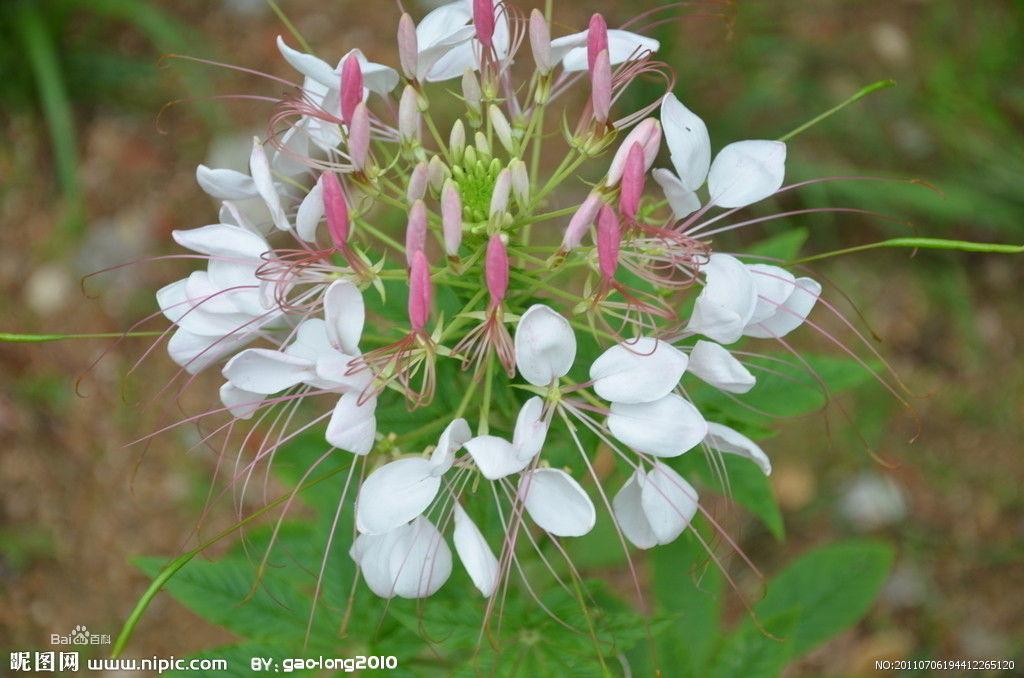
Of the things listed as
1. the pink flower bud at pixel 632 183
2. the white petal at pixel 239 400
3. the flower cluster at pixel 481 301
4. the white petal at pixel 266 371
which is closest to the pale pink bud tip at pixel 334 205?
the flower cluster at pixel 481 301

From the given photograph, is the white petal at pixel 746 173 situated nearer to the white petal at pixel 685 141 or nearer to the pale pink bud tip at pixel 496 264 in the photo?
the white petal at pixel 685 141

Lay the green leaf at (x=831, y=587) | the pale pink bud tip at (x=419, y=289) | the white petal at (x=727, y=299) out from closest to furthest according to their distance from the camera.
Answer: the pale pink bud tip at (x=419, y=289) < the white petal at (x=727, y=299) < the green leaf at (x=831, y=587)

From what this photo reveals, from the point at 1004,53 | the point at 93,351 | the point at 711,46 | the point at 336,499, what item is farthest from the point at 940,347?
the point at 93,351

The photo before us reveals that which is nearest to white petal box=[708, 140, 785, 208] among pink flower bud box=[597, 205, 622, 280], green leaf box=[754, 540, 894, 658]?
pink flower bud box=[597, 205, 622, 280]

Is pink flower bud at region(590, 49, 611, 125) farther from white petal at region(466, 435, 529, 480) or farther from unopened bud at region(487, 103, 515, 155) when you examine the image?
white petal at region(466, 435, 529, 480)

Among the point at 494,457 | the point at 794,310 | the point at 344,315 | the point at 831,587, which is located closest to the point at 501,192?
the point at 344,315

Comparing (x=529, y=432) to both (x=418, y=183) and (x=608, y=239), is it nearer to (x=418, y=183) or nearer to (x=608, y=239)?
(x=608, y=239)
